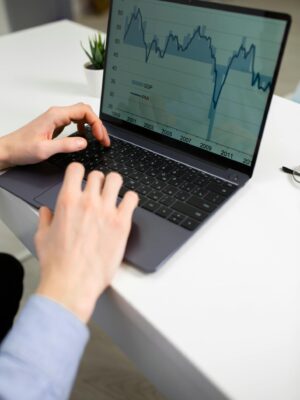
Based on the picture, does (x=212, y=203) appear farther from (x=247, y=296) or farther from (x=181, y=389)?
(x=181, y=389)

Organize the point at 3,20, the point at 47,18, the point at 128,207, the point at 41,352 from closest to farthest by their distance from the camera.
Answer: the point at 41,352, the point at 128,207, the point at 3,20, the point at 47,18

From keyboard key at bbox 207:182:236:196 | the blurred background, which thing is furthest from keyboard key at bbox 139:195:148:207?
the blurred background

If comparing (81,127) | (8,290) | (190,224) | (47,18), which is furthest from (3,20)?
(190,224)

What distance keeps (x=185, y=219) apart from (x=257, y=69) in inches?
9.5

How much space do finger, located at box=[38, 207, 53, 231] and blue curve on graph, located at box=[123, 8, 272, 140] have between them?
29 centimetres

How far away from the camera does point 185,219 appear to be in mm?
502

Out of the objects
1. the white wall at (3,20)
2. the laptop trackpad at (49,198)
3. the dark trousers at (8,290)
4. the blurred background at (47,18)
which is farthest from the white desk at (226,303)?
the white wall at (3,20)

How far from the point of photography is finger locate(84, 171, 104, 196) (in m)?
0.48

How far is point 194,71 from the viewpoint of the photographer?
59 cm

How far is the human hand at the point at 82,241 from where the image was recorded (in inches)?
16.1

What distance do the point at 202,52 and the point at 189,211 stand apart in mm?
263

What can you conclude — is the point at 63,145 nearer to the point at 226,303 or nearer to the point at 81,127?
the point at 81,127

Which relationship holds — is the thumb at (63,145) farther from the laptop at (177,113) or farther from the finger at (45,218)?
the finger at (45,218)

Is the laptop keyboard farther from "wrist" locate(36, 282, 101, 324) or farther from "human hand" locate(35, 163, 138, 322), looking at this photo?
"wrist" locate(36, 282, 101, 324)
